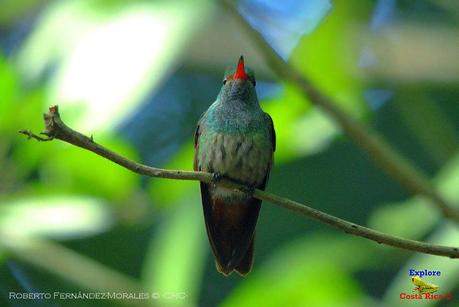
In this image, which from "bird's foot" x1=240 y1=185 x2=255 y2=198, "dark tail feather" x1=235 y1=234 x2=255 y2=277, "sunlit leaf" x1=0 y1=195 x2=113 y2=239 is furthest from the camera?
"dark tail feather" x1=235 y1=234 x2=255 y2=277

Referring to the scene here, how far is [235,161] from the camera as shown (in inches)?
141

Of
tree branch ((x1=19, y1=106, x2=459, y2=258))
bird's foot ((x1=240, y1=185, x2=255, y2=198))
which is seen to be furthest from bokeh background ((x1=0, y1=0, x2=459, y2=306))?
tree branch ((x1=19, y1=106, x2=459, y2=258))

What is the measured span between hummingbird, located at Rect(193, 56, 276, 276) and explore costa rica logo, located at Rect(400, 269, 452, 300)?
0.70m

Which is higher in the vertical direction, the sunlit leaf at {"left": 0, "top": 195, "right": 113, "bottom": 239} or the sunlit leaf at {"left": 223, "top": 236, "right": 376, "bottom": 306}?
the sunlit leaf at {"left": 0, "top": 195, "right": 113, "bottom": 239}

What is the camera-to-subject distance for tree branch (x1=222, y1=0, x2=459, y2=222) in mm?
2561

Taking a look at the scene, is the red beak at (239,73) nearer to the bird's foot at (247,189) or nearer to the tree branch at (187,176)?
the bird's foot at (247,189)

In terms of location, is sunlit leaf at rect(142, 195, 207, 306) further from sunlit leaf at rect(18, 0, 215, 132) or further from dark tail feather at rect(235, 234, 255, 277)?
sunlit leaf at rect(18, 0, 215, 132)

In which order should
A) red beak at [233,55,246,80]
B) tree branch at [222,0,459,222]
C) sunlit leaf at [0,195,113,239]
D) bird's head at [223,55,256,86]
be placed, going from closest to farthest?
tree branch at [222,0,459,222] < sunlit leaf at [0,195,113,239] < red beak at [233,55,246,80] < bird's head at [223,55,256,86]

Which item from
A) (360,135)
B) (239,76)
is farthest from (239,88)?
(360,135)

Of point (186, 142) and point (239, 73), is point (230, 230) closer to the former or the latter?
point (186, 142)

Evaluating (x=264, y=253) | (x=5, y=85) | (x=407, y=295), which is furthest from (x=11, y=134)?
(x=264, y=253)

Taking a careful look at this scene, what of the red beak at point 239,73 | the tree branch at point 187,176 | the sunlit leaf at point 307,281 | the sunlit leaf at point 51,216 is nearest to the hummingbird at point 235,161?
the red beak at point 239,73

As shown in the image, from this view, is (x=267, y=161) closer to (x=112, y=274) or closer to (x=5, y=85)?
(x=112, y=274)

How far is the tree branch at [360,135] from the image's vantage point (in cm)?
256
